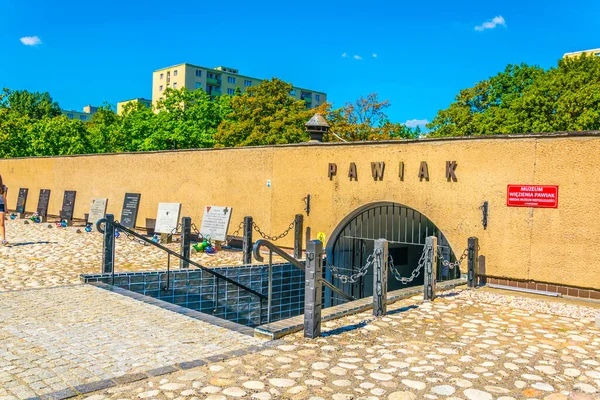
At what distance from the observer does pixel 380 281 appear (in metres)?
7.50

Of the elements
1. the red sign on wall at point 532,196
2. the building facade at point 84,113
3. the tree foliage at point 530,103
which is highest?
the building facade at point 84,113

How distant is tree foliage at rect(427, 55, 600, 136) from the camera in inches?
1163

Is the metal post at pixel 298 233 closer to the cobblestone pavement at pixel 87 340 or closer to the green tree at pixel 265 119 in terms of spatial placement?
the cobblestone pavement at pixel 87 340

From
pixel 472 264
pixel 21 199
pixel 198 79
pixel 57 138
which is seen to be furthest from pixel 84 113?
pixel 472 264

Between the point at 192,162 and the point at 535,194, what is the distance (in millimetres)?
10434

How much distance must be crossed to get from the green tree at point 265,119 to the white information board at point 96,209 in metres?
17.2

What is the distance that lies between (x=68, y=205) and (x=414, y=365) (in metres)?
19.3

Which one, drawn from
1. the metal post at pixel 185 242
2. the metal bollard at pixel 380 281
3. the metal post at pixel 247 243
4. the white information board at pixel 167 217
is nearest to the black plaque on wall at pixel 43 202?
the white information board at pixel 167 217

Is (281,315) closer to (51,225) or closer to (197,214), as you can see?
(197,214)

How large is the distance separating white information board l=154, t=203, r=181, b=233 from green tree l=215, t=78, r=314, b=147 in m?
19.5

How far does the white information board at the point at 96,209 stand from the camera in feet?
64.4

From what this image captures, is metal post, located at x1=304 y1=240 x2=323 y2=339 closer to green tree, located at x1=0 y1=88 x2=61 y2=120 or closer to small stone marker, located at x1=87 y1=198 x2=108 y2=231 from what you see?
small stone marker, located at x1=87 y1=198 x2=108 y2=231

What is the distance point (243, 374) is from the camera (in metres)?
4.89

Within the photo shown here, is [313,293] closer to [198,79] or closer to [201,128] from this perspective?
[201,128]
